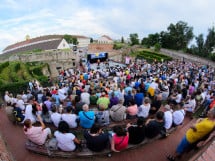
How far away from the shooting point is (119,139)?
15.6 feet

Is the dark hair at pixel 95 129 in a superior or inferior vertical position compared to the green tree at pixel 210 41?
inferior

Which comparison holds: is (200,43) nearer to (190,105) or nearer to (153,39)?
(153,39)

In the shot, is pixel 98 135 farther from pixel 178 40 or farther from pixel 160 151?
pixel 178 40

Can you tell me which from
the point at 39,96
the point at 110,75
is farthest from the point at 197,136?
the point at 110,75

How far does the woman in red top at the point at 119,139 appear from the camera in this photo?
4.68m

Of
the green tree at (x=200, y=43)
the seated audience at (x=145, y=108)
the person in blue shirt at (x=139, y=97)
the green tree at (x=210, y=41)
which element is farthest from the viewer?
the green tree at (x=200, y=43)

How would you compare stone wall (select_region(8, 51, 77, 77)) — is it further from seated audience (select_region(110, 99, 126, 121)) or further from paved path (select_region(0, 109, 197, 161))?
seated audience (select_region(110, 99, 126, 121))

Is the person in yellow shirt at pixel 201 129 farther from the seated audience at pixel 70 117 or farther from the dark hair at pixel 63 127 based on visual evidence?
the seated audience at pixel 70 117

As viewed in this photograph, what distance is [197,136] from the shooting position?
3992 millimetres

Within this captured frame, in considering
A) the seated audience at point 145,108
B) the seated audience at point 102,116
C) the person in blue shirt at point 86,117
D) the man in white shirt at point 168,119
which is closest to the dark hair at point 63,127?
the person in blue shirt at point 86,117

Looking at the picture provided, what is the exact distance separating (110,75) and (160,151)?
41.0 ft

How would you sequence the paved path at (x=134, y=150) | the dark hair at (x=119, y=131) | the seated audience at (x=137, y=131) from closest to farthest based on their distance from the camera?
the dark hair at (x=119, y=131), the seated audience at (x=137, y=131), the paved path at (x=134, y=150)

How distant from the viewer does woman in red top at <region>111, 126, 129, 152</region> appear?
4.68 m

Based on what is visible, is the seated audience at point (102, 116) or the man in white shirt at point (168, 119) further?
the seated audience at point (102, 116)
